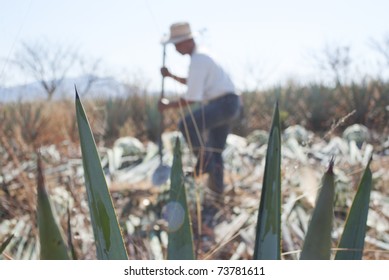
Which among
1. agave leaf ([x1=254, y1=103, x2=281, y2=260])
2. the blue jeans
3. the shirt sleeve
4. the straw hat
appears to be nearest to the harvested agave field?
the blue jeans

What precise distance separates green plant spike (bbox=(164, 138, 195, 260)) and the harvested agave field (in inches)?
18.8

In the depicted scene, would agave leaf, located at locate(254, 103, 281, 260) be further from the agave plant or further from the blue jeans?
the blue jeans

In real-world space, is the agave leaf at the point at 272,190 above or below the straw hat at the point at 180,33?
below

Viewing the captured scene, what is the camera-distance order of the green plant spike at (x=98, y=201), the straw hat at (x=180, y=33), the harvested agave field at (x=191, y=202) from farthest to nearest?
the straw hat at (x=180, y=33), the harvested agave field at (x=191, y=202), the green plant spike at (x=98, y=201)

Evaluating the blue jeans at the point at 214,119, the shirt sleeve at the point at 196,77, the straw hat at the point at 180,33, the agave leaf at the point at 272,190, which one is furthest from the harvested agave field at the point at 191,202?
the straw hat at the point at 180,33

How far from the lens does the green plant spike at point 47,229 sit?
0.46 m

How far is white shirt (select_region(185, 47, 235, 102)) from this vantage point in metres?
2.29

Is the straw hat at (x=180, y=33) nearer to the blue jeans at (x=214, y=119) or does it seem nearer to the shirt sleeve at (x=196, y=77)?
the shirt sleeve at (x=196, y=77)

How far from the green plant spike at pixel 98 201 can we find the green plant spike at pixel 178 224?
9cm

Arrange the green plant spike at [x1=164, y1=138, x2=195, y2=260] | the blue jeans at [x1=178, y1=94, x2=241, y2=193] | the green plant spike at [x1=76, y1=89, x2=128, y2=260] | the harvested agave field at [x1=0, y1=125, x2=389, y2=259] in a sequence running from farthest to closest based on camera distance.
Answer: the blue jeans at [x1=178, y1=94, x2=241, y2=193] → the harvested agave field at [x1=0, y1=125, x2=389, y2=259] → the green plant spike at [x1=164, y1=138, x2=195, y2=260] → the green plant spike at [x1=76, y1=89, x2=128, y2=260]

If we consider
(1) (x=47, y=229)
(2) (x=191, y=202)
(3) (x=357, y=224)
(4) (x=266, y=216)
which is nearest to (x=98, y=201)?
(1) (x=47, y=229)
